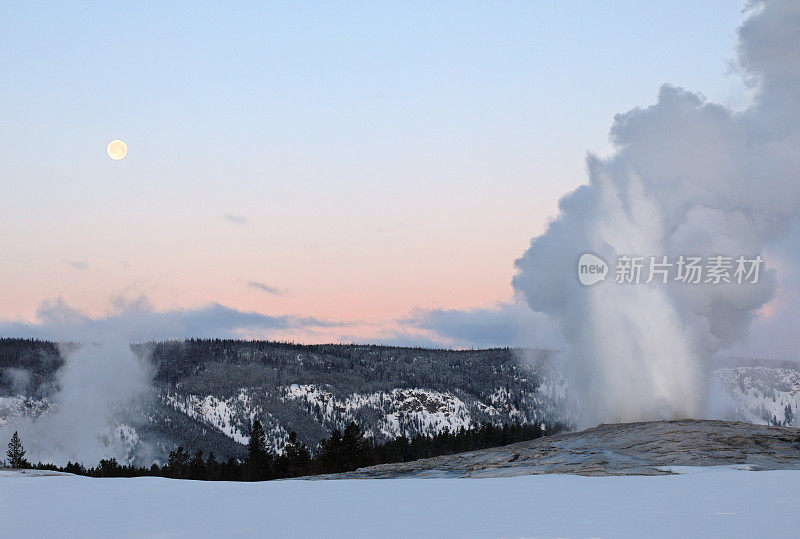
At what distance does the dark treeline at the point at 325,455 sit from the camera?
82500 mm

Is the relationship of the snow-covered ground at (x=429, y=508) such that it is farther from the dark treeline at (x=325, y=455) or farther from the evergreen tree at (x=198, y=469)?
the evergreen tree at (x=198, y=469)

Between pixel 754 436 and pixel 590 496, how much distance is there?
18.7 meters

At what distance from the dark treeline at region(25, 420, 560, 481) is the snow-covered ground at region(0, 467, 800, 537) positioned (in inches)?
2373

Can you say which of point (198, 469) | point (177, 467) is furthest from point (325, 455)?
point (177, 467)

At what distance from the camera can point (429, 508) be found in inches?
615

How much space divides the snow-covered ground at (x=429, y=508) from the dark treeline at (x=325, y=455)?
60262 mm

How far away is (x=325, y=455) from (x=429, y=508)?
69913 millimetres

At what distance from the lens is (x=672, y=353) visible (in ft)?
173

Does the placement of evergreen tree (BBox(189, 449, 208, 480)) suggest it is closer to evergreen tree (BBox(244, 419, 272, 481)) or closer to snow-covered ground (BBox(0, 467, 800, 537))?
evergreen tree (BBox(244, 419, 272, 481))

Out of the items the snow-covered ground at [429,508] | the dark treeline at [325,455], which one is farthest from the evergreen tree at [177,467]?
the snow-covered ground at [429,508]

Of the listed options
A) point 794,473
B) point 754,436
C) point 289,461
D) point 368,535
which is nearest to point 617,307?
point 754,436

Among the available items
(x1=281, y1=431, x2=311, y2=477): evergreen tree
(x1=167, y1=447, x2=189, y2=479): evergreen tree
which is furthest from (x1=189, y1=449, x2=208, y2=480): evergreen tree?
(x1=281, y1=431, x2=311, y2=477): evergreen tree

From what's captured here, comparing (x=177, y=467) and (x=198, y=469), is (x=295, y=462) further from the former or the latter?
(x=177, y=467)

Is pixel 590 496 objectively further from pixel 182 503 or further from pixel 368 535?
pixel 182 503
